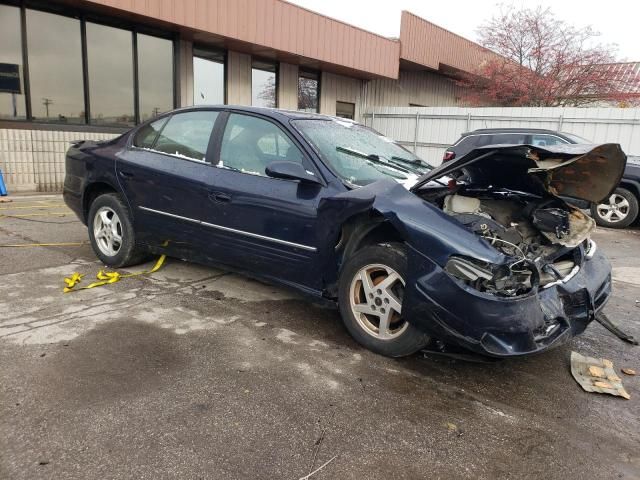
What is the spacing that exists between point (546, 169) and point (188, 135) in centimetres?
291

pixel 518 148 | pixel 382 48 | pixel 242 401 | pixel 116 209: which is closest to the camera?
pixel 242 401

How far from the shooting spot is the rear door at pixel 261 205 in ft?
11.4

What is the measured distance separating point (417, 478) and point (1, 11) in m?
10.4

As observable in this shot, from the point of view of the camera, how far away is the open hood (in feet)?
9.45

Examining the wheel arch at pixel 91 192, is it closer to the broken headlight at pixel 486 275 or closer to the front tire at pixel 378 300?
the front tire at pixel 378 300

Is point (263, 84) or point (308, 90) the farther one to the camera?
point (308, 90)

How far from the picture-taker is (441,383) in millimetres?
2939

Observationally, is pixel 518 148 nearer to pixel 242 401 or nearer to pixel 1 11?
pixel 242 401

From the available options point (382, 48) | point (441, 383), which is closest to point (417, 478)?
point (441, 383)

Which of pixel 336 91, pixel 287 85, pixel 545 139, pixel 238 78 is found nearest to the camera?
pixel 545 139

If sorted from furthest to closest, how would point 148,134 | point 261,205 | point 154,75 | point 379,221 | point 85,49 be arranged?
point 154,75 < point 85,49 < point 148,134 < point 261,205 < point 379,221

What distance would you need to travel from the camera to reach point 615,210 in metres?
9.30

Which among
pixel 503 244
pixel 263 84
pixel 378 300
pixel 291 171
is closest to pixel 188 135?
pixel 291 171

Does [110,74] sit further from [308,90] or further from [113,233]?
[113,233]
